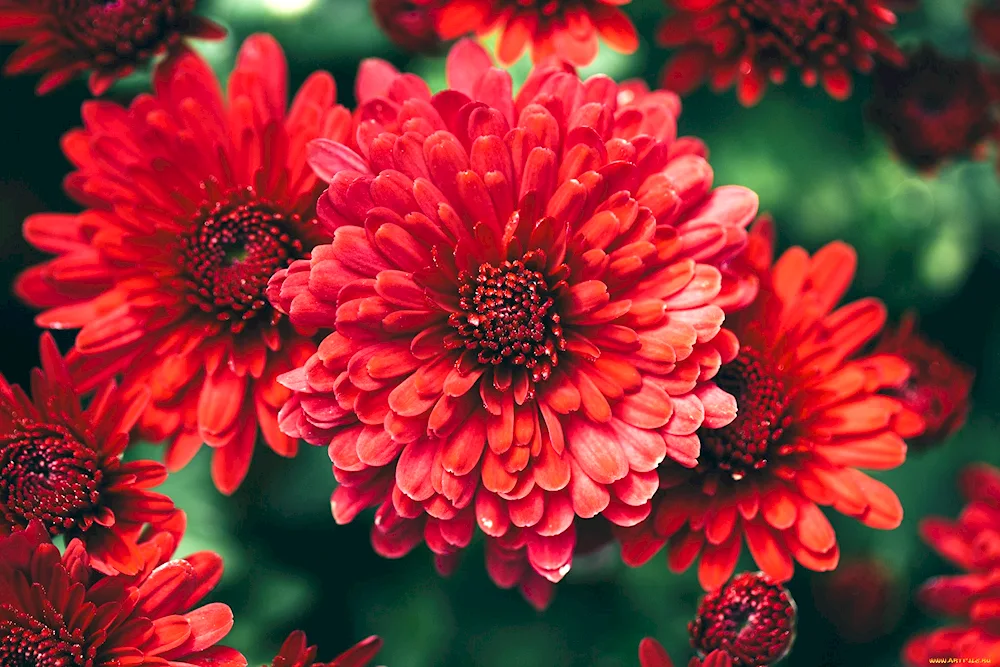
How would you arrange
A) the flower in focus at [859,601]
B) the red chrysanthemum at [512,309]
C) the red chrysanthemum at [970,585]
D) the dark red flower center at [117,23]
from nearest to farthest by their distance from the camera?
the red chrysanthemum at [512,309] → the dark red flower center at [117,23] → the red chrysanthemum at [970,585] → the flower in focus at [859,601]

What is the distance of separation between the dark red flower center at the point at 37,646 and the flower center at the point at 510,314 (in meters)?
0.37

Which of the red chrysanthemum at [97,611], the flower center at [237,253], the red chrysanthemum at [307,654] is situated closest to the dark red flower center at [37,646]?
the red chrysanthemum at [97,611]

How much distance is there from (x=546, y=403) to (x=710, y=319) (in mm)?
143

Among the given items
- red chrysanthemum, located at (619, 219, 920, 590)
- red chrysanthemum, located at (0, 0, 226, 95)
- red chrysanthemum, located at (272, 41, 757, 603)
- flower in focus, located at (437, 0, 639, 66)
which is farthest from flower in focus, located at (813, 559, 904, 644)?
red chrysanthemum, located at (0, 0, 226, 95)

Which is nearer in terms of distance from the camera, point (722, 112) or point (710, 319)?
point (710, 319)

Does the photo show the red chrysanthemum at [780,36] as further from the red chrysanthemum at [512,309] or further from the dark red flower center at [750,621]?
the dark red flower center at [750,621]

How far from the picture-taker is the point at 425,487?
0.68m

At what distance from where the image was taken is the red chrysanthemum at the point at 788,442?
0.76 m

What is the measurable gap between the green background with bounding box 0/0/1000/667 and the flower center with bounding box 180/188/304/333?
0.24 m

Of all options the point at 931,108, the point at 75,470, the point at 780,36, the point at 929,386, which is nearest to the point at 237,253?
the point at 75,470

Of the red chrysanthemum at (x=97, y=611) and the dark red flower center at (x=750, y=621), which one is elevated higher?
the dark red flower center at (x=750, y=621)

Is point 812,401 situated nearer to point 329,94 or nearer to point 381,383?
point 381,383

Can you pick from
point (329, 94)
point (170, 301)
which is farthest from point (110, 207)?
point (329, 94)

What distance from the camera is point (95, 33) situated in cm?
81
